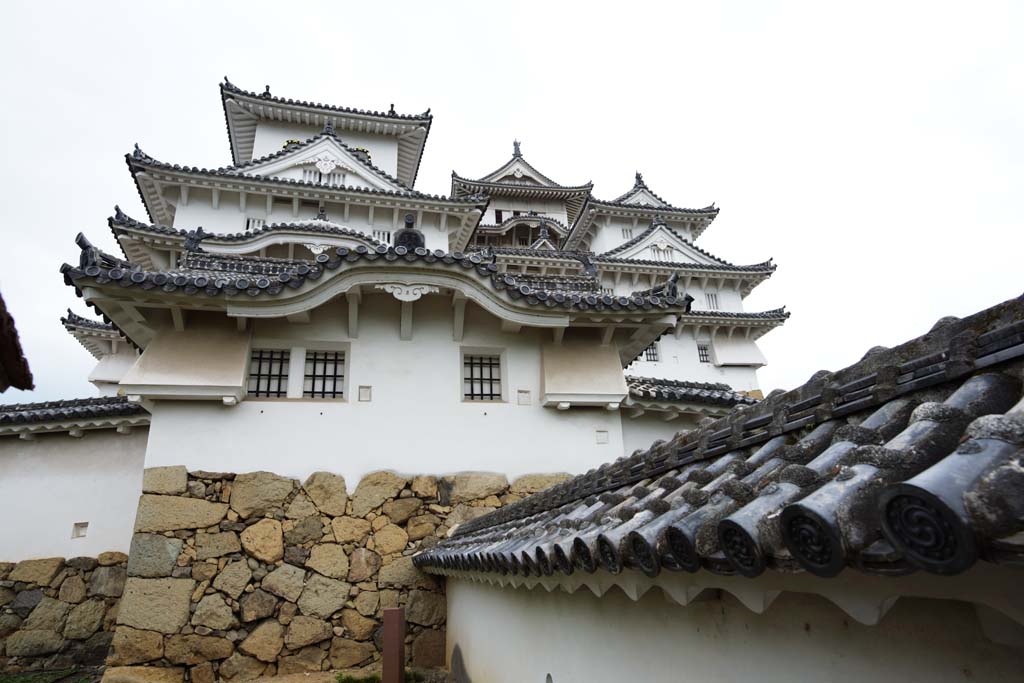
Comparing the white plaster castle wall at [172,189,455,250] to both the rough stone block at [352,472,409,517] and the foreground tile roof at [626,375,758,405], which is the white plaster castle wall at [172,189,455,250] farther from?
the rough stone block at [352,472,409,517]

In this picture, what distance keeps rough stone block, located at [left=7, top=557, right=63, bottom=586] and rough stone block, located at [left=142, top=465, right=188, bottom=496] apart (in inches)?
149

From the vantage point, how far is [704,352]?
73.4 ft

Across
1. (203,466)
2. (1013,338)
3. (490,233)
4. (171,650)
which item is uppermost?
(490,233)

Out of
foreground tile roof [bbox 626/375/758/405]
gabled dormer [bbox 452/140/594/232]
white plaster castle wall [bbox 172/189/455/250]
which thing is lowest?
foreground tile roof [bbox 626/375/758/405]

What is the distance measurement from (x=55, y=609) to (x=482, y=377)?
752 cm

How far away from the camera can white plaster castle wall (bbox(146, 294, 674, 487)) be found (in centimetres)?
720

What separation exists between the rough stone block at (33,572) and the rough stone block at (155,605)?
3643mm

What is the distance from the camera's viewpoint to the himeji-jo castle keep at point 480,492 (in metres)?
1.41

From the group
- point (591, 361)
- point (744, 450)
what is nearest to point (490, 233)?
point (591, 361)

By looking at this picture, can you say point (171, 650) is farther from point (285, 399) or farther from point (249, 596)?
point (285, 399)

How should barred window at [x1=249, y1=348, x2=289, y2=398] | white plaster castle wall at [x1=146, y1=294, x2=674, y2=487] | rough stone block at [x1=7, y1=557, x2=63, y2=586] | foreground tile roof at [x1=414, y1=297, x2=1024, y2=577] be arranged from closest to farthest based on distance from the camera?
foreground tile roof at [x1=414, y1=297, x2=1024, y2=577]
white plaster castle wall at [x1=146, y1=294, x2=674, y2=487]
barred window at [x1=249, y1=348, x2=289, y2=398]
rough stone block at [x1=7, y1=557, x2=63, y2=586]

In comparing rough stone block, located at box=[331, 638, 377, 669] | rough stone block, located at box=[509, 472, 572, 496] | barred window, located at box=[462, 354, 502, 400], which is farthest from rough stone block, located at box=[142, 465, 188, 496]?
rough stone block, located at box=[509, 472, 572, 496]

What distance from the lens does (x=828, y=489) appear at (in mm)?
1403

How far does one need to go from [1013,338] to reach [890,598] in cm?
87
